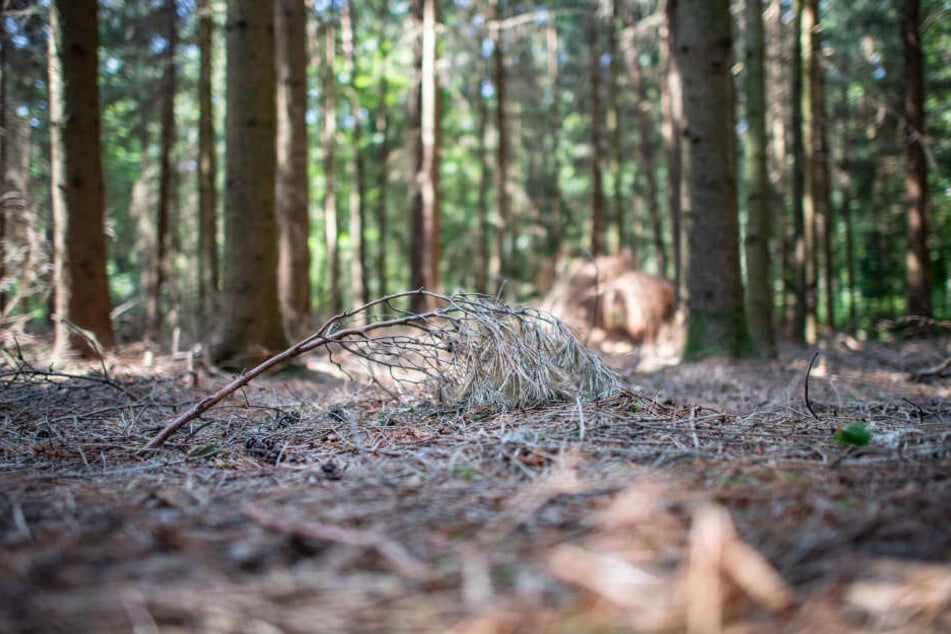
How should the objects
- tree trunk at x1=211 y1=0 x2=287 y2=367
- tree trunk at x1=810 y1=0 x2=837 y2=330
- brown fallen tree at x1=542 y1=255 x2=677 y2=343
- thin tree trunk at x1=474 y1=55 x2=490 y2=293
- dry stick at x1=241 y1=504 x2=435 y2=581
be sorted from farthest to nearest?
thin tree trunk at x1=474 y1=55 x2=490 y2=293 < brown fallen tree at x1=542 y1=255 x2=677 y2=343 < tree trunk at x1=810 y1=0 x2=837 y2=330 < tree trunk at x1=211 y1=0 x2=287 y2=367 < dry stick at x1=241 y1=504 x2=435 y2=581

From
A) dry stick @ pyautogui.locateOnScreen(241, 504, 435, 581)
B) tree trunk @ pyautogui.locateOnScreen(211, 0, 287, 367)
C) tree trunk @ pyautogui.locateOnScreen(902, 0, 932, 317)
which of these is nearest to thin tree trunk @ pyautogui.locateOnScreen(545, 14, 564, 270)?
tree trunk @ pyautogui.locateOnScreen(902, 0, 932, 317)

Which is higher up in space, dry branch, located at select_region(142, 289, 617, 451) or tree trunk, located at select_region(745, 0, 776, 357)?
tree trunk, located at select_region(745, 0, 776, 357)

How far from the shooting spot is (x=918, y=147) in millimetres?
12258

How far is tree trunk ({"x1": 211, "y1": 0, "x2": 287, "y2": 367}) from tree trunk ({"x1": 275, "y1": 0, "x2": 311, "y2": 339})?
8.96 ft

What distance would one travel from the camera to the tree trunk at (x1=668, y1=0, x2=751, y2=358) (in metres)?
7.33

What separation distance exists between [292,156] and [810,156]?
1038cm

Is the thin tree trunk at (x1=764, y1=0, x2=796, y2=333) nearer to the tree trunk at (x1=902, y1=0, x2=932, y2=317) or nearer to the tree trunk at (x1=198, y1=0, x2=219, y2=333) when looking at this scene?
the tree trunk at (x1=902, y1=0, x2=932, y2=317)

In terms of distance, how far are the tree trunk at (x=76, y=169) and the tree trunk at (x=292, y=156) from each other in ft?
9.04

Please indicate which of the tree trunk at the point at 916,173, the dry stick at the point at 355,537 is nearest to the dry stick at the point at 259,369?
the dry stick at the point at 355,537

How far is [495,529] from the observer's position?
62.9 inches

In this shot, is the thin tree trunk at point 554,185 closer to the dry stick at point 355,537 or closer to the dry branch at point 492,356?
the dry branch at point 492,356

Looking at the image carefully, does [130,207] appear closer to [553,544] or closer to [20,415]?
[20,415]

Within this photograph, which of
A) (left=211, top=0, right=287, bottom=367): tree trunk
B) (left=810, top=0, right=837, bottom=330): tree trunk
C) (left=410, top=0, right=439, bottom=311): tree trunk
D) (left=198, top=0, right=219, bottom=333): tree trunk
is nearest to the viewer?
(left=211, top=0, right=287, bottom=367): tree trunk

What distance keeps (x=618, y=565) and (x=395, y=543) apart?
505 mm
